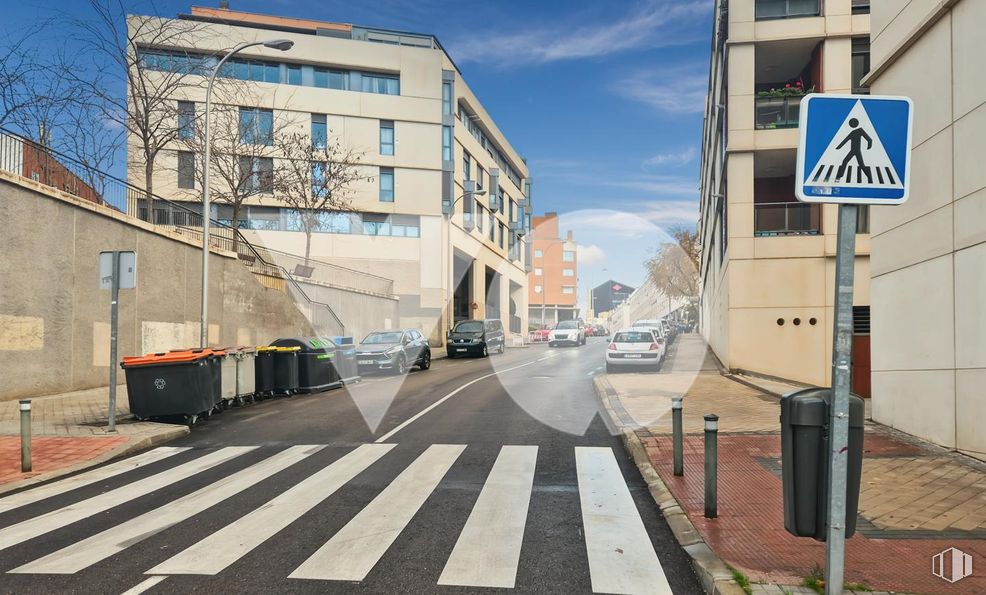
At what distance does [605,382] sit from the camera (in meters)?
17.1

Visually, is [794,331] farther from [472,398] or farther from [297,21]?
[297,21]

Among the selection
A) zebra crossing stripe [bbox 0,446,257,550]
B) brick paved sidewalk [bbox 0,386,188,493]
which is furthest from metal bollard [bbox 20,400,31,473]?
zebra crossing stripe [bbox 0,446,257,550]

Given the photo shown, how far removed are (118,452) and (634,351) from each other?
51.1 feet

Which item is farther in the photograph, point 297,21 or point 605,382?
point 297,21

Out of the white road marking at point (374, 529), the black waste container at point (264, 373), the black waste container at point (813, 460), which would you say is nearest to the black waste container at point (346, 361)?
the black waste container at point (264, 373)

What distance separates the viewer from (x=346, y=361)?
17.8m

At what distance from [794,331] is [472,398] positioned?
951 cm

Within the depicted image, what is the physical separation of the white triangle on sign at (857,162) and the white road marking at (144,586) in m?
4.67

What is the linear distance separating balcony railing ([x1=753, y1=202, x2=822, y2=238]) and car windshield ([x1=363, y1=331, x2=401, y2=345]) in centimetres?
1158

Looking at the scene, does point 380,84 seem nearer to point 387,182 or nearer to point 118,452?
point 387,182

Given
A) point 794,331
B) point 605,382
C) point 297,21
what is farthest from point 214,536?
point 297,21

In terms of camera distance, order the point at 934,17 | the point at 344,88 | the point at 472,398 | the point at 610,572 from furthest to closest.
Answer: the point at 344,88, the point at 472,398, the point at 934,17, the point at 610,572

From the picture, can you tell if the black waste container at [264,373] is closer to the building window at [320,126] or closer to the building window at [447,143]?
the building window at [320,126]

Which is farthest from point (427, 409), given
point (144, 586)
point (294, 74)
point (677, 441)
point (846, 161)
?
point (294, 74)
